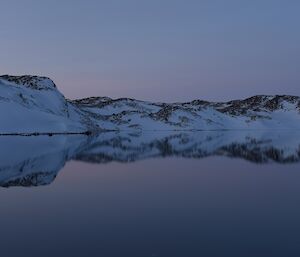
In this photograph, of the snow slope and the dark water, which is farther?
the snow slope

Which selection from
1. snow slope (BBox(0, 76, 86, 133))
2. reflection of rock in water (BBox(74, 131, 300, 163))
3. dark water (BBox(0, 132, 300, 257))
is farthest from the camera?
snow slope (BBox(0, 76, 86, 133))

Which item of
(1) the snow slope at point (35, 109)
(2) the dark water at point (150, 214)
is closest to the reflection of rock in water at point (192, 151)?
(2) the dark water at point (150, 214)

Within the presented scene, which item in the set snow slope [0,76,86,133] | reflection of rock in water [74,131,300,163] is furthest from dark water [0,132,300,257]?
snow slope [0,76,86,133]

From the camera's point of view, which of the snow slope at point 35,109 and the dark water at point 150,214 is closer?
the dark water at point 150,214

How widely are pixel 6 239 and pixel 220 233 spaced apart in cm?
735

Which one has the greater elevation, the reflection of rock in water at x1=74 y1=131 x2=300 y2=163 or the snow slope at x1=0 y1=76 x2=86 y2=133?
the snow slope at x1=0 y1=76 x2=86 y2=133

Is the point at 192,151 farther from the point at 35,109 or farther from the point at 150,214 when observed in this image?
the point at 35,109

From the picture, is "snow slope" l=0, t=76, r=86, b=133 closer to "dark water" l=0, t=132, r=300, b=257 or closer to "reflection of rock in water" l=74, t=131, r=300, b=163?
"reflection of rock in water" l=74, t=131, r=300, b=163

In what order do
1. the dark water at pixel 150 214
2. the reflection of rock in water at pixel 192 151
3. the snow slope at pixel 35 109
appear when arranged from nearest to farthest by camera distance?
the dark water at pixel 150 214 < the reflection of rock in water at pixel 192 151 < the snow slope at pixel 35 109

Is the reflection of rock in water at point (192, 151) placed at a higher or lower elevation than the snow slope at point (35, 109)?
lower

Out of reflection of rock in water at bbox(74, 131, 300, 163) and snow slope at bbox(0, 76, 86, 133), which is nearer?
reflection of rock in water at bbox(74, 131, 300, 163)

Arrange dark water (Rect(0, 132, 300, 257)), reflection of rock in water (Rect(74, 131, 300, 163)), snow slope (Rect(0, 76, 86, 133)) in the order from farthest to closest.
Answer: snow slope (Rect(0, 76, 86, 133)) → reflection of rock in water (Rect(74, 131, 300, 163)) → dark water (Rect(0, 132, 300, 257))

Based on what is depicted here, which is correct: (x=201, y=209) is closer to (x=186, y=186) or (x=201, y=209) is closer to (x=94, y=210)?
(x=94, y=210)

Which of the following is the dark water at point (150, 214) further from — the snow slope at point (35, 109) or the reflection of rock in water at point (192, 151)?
the snow slope at point (35, 109)
